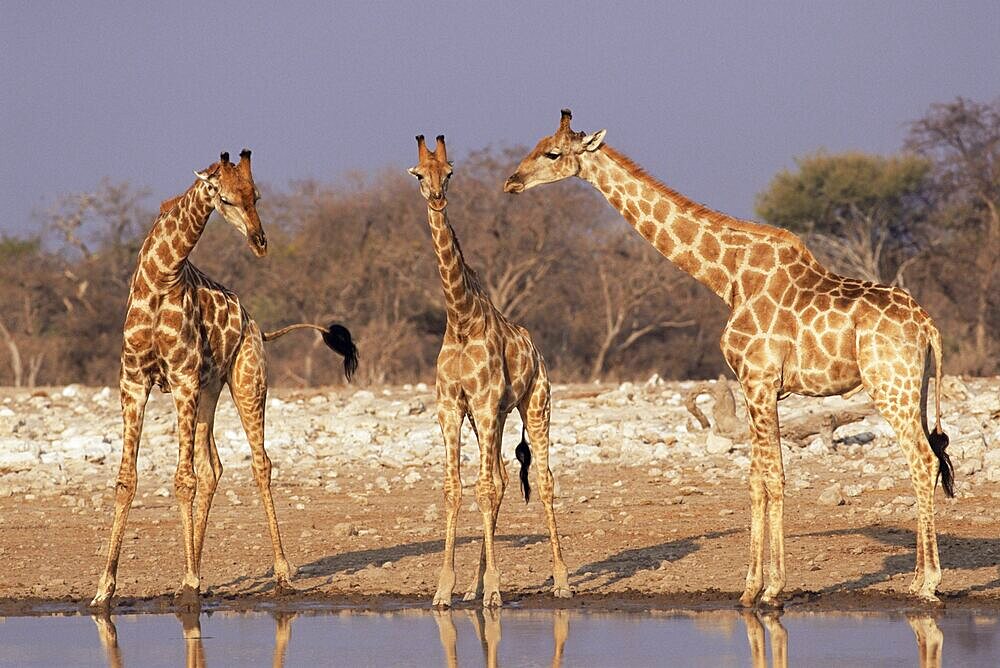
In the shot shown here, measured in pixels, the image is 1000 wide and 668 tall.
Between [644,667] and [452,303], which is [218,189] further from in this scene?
[644,667]

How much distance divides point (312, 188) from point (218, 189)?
35.1 metres

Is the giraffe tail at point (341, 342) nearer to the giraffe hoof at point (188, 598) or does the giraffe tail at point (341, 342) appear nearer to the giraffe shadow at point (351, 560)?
the giraffe shadow at point (351, 560)

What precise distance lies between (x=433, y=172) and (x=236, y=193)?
1219 millimetres

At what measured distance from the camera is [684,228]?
1045 centimetres

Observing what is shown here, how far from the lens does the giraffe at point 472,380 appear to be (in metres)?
9.95

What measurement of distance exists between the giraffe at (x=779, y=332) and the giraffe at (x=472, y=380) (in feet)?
1.85

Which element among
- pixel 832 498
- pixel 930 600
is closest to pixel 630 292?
pixel 832 498

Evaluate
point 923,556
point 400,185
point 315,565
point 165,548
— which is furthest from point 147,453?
point 400,185

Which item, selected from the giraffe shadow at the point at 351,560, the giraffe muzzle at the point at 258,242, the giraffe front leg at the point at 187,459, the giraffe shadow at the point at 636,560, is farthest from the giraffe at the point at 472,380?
the giraffe front leg at the point at 187,459

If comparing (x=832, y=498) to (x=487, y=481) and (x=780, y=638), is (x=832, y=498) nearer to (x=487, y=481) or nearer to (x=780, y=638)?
(x=487, y=481)

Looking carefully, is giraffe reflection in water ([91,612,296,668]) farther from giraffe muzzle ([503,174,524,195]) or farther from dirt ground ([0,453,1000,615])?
giraffe muzzle ([503,174,524,195])

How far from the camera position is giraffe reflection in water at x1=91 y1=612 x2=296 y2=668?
26.5 ft

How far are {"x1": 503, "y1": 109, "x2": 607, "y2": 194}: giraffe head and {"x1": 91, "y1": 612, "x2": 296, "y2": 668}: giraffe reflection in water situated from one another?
306cm

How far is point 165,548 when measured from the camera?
1206 centimetres
